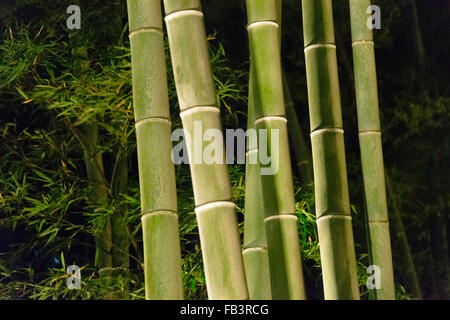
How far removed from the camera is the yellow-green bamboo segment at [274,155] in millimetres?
2494

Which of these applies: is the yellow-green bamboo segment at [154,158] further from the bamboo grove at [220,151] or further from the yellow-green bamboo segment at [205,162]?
the yellow-green bamboo segment at [205,162]

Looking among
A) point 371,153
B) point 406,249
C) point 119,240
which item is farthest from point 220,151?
point 406,249

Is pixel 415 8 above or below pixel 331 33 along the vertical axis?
above

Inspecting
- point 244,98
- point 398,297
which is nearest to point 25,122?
point 244,98

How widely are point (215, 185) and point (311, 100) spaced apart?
2.37 ft

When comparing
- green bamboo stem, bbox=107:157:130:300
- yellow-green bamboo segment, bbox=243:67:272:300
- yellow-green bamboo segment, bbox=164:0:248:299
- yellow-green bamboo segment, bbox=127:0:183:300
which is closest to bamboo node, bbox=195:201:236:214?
yellow-green bamboo segment, bbox=164:0:248:299

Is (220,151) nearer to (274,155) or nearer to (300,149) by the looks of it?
(274,155)

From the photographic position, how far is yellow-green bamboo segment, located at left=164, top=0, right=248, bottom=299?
214 cm

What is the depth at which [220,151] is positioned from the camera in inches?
86.0

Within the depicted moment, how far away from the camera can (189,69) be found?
226cm

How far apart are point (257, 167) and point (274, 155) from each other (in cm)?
11

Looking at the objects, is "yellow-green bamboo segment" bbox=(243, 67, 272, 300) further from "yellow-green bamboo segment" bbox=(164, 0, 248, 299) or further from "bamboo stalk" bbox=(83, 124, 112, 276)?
"bamboo stalk" bbox=(83, 124, 112, 276)

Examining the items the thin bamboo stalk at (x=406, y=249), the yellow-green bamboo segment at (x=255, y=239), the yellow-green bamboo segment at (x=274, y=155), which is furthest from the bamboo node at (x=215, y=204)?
the thin bamboo stalk at (x=406, y=249)
